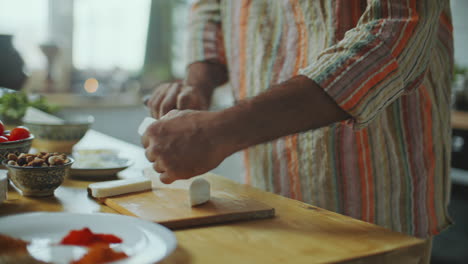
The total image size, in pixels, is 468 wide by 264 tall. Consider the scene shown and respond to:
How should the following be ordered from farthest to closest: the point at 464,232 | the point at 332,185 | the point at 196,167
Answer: the point at 464,232 → the point at 332,185 → the point at 196,167

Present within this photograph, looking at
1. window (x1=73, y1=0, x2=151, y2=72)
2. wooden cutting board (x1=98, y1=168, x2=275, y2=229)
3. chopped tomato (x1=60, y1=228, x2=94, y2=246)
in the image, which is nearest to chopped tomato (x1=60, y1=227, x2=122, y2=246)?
chopped tomato (x1=60, y1=228, x2=94, y2=246)

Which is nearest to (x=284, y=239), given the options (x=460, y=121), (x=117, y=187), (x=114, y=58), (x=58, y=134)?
(x=117, y=187)

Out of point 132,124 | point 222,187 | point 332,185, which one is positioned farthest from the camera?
point 132,124

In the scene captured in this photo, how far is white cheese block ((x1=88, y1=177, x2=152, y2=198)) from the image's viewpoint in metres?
0.82

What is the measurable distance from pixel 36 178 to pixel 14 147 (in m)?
0.16

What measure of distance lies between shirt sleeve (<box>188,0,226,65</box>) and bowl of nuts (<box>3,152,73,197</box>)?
2.18 ft

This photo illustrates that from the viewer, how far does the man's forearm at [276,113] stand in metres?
0.76

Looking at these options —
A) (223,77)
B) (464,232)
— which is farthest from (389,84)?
(464,232)

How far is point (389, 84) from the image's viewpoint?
812mm

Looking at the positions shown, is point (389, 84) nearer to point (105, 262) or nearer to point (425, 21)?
point (425, 21)

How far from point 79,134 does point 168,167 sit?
59cm

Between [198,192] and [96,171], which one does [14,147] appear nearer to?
[96,171]

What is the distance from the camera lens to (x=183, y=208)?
76cm

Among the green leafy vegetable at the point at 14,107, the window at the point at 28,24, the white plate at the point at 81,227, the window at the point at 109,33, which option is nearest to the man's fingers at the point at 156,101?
the white plate at the point at 81,227
